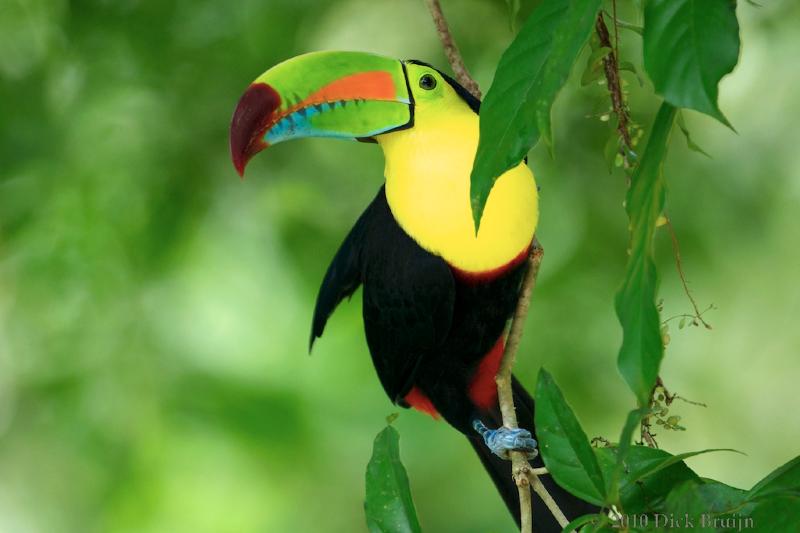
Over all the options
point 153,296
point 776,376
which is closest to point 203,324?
point 153,296

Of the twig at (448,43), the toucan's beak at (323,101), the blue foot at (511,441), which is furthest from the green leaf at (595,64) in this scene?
the blue foot at (511,441)

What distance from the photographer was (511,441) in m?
1.64

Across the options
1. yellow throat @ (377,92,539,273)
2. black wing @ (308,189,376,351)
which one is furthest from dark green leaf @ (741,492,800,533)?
black wing @ (308,189,376,351)

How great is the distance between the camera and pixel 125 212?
3.02 m

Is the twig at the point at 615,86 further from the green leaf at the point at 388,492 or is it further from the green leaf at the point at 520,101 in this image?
the green leaf at the point at 388,492

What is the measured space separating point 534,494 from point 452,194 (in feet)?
2.08

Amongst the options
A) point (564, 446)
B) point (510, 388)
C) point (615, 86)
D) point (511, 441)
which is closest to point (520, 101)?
point (564, 446)

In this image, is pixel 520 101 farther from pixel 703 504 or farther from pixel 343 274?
pixel 343 274

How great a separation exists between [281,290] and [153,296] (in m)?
0.38

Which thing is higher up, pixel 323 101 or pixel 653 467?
pixel 323 101

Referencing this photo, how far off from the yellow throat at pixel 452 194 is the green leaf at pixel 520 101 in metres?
0.61

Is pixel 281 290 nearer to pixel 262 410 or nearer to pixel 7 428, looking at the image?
pixel 262 410

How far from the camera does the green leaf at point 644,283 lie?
888 mm

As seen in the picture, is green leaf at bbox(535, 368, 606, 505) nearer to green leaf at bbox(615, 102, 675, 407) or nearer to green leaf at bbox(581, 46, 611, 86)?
green leaf at bbox(615, 102, 675, 407)
